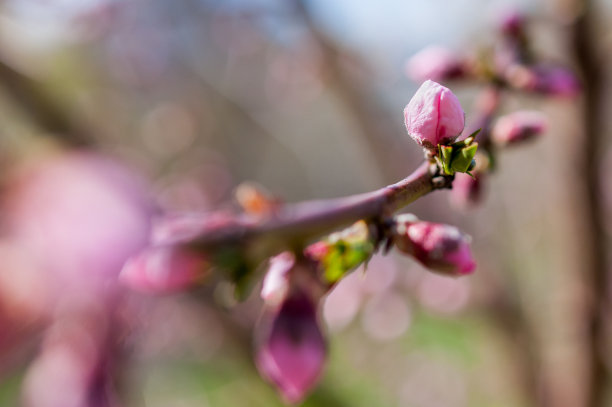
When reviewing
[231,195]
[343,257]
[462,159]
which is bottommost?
[231,195]

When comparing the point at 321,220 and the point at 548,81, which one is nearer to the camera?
the point at 321,220

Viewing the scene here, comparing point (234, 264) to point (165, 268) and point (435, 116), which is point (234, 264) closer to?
point (165, 268)

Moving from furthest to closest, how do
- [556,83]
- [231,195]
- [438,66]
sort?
[231,195], [438,66], [556,83]

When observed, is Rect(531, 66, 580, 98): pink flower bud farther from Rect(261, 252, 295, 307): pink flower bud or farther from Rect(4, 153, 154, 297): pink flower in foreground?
Rect(4, 153, 154, 297): pink flower in foreground

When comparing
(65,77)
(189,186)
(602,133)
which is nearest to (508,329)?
(602,133)

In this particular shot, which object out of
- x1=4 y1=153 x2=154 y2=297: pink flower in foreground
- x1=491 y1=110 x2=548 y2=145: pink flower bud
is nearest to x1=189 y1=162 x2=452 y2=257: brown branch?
x1=4 y1=153 x2=154 y2=297: pink flower in foreground

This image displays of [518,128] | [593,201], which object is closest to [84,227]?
[518,128]

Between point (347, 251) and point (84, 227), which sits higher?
point (84, 227)

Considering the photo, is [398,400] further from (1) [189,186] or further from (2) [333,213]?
(2) [333,213]
